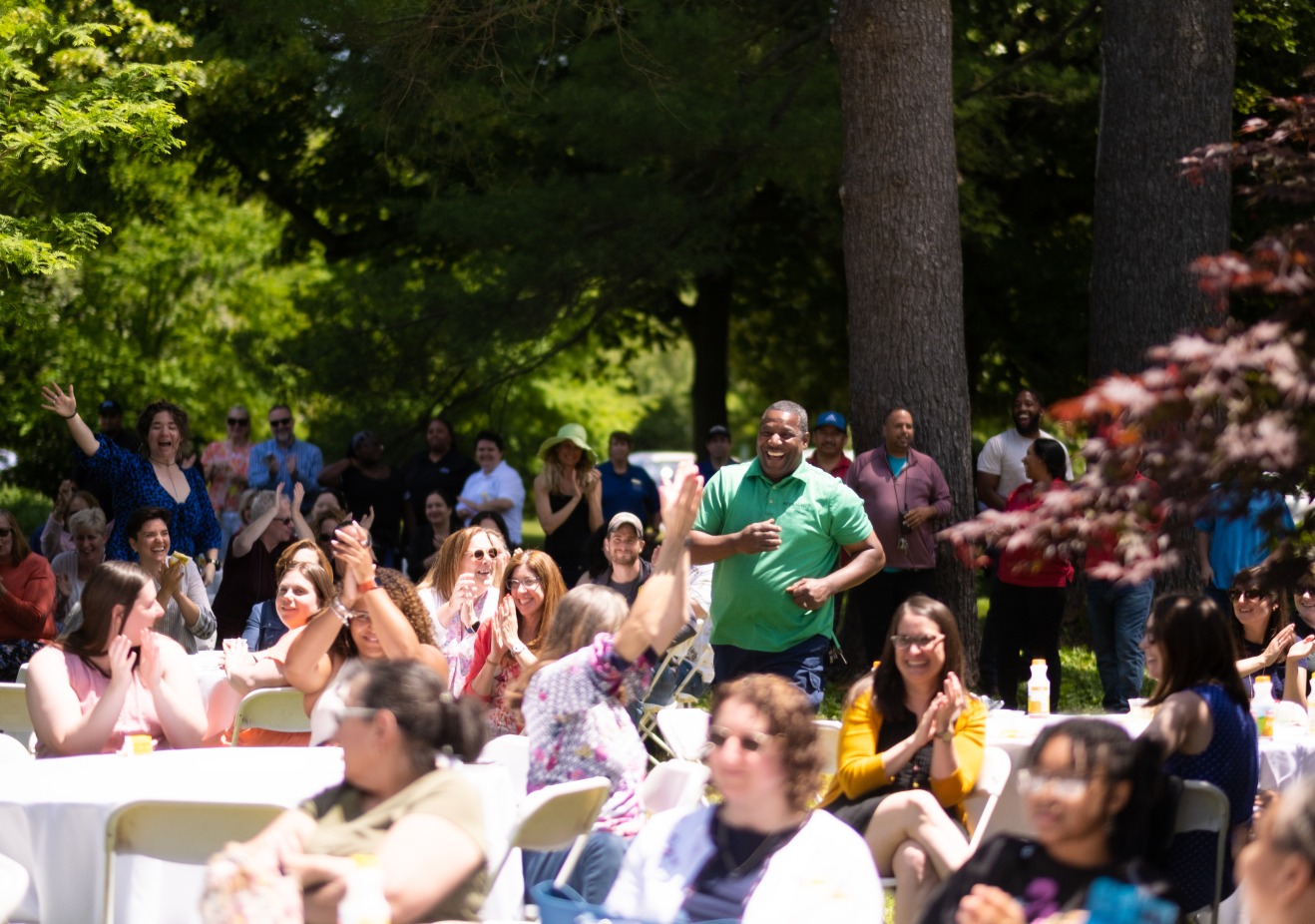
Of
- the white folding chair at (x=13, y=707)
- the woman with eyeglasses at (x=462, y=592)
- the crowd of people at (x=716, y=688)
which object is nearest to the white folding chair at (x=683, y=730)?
the crowd of people at (x=716, y=688)

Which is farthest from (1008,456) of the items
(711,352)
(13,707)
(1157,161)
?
(711,352)

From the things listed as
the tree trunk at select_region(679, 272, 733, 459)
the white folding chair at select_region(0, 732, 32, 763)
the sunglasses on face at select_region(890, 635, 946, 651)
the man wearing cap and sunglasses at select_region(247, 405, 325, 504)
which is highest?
the tree trunk at select_region(679, 272, 733, 459)

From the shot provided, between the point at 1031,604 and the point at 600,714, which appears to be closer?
the point at 600,714

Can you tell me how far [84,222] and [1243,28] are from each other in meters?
10.8

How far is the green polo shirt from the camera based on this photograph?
6.35m

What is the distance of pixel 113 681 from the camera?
4863mm

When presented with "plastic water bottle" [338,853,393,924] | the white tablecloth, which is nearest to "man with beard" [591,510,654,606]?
the white tablecloth

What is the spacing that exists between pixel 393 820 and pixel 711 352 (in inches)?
643

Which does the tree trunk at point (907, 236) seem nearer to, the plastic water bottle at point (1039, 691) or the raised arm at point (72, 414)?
the plastic water bottle at point (1039, 691)

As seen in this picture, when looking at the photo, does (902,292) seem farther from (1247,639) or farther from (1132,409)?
(1132,409)

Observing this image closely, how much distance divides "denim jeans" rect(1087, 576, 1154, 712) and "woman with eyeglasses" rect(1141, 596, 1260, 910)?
157 inches

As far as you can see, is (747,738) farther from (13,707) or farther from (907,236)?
(907,236)

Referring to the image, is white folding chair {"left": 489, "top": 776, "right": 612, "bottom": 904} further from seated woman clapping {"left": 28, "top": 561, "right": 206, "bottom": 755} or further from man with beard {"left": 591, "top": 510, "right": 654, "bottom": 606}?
man with beard {"left": 591, "top": 510, "right": 654, "bottom": 606}

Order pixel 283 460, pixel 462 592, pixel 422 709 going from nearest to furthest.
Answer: pixel 422 709, pixel 462 592, pixel 283 460
